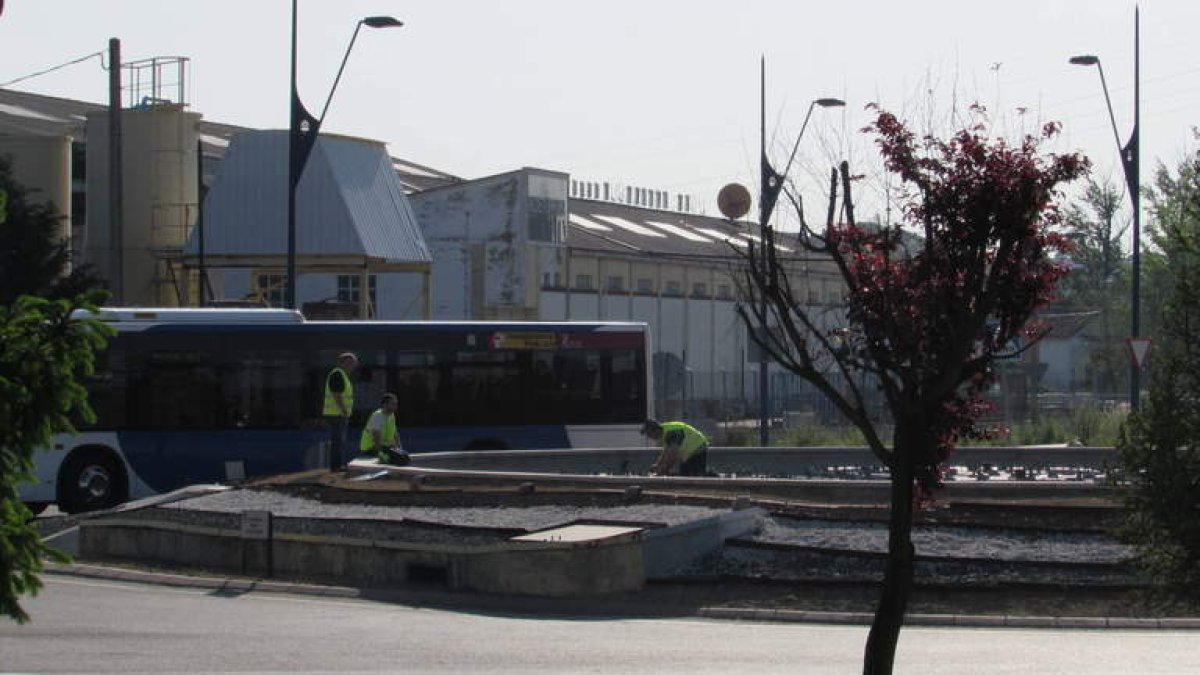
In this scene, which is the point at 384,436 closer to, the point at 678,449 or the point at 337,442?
the point at 337,442

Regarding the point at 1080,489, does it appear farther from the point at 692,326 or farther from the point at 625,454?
the point at 692,326

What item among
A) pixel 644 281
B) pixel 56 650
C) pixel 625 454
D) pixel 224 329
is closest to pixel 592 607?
pixel 56 650

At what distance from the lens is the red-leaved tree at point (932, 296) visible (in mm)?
8695

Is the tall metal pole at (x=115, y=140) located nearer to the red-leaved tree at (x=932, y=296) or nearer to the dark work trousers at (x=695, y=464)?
the dark work trousers at (x=695, y=464)

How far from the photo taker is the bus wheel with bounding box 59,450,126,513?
25625 millimetres

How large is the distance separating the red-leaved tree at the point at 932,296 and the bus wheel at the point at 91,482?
1846cm

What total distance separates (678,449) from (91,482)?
9.28 meters

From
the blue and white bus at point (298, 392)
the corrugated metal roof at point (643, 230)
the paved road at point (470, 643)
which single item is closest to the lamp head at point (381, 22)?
the blue and white bus at point (298, 392)

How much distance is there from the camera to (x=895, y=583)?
8625 millimetres

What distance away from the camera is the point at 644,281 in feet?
216

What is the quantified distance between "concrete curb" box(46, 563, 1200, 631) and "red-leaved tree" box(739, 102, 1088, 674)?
6.93 meters

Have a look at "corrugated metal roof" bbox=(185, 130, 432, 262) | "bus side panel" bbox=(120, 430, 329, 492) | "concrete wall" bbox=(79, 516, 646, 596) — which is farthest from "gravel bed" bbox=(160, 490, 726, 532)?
"corrugated metal roof" bbox=(185, 130, 432, 262)

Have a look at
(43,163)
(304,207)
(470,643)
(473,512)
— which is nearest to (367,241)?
(304,207)

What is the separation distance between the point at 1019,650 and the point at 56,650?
25.7ft
